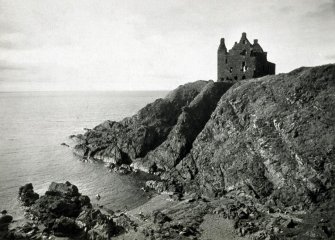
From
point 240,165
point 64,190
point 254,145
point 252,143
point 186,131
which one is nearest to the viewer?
point 64,190

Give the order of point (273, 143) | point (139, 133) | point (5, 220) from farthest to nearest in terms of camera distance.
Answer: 1. point (139, 133)
2. point (273, 143)
3. point (5, 220)

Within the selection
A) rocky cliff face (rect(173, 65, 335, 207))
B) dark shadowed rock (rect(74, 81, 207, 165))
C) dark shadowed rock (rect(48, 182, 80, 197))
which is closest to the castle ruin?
dark shadowed rock (rect(74, 81, 207, 165))

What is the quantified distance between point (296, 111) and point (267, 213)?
74.2 ft

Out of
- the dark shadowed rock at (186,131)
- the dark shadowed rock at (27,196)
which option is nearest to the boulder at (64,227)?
the dark shadowed rock at (27,196)

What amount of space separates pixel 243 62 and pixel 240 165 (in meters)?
37.5

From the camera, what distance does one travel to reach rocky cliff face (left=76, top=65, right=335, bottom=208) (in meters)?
49.7

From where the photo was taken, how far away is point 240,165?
186ft

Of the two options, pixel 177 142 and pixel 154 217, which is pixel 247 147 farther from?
pixel 154 217

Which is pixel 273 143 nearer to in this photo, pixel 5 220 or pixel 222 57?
pixel 222 57

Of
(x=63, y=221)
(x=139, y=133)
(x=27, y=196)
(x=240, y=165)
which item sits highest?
(x=139, y=133)

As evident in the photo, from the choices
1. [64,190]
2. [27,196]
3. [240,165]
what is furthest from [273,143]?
[27,196]

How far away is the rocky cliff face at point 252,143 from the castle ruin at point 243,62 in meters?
5.87

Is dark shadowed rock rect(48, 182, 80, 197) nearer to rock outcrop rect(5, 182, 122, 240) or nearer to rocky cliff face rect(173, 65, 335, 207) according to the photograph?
rock outcrop rect(5, 182, 122, 240)

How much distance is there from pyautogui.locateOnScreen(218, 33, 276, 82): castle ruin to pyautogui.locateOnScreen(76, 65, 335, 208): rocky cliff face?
587cm
